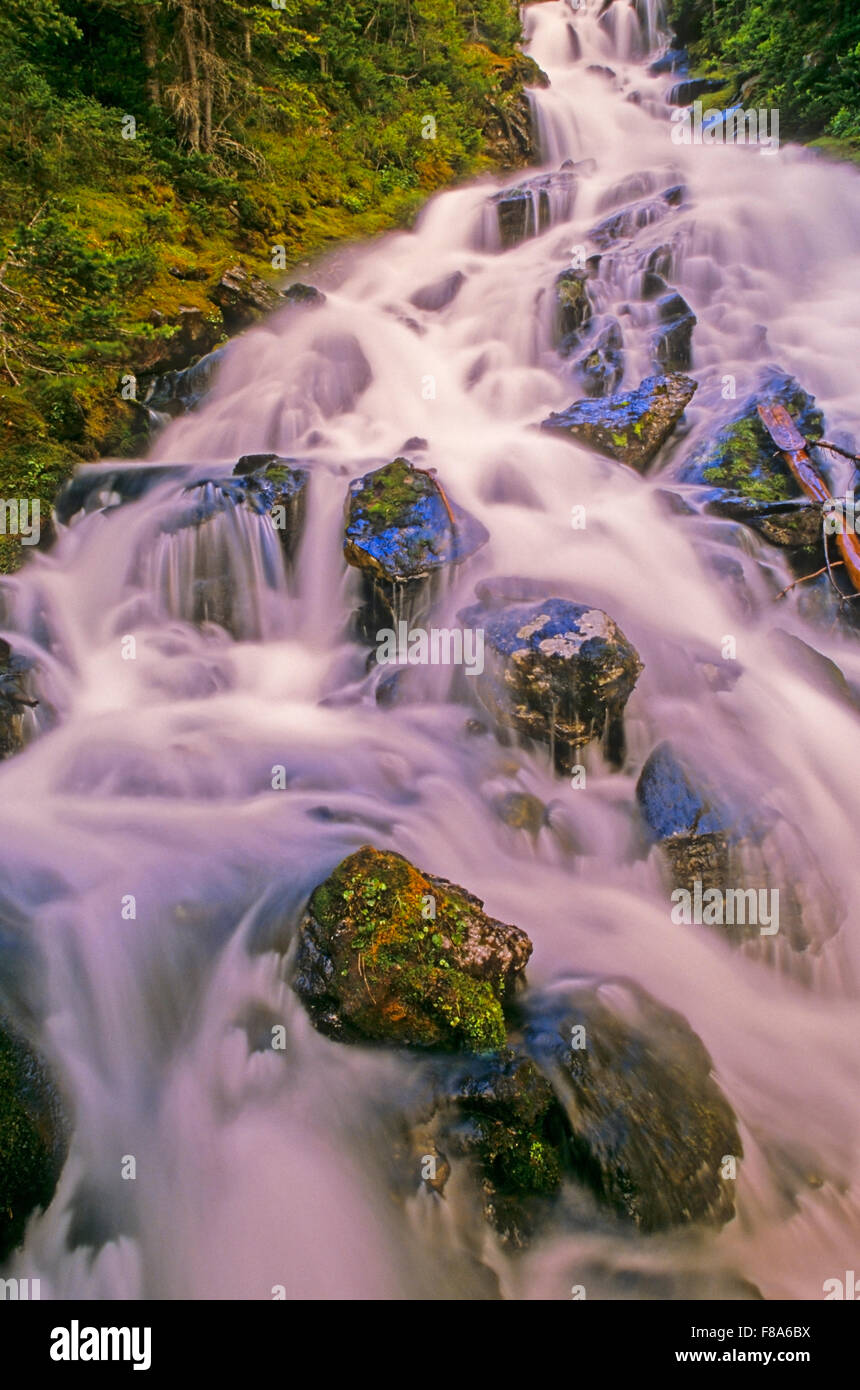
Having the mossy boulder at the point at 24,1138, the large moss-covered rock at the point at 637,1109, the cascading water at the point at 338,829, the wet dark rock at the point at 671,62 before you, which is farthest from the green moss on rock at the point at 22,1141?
the wet dark rock at the point at 671,62

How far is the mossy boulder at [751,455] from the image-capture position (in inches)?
277

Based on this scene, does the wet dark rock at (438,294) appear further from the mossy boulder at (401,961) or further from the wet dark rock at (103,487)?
the mossy boulder at (401,961)

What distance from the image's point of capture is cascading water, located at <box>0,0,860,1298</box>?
2.94 metres

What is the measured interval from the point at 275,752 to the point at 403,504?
255cm

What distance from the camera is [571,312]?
10.3m

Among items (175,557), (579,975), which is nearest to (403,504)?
(175,557)

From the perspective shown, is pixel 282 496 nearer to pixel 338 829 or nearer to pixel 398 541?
pixel 398 541

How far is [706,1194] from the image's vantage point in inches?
120

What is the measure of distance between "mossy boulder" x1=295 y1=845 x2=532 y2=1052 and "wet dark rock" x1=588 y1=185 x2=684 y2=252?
484 inches

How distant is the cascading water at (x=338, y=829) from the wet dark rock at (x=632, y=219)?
3.30 metres

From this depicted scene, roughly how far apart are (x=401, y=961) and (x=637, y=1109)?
1.22m

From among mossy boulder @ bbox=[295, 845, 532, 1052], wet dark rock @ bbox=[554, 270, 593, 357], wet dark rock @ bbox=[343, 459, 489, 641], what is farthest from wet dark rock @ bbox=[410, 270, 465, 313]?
mossy boulder @ bbox=[295, 845, 532, 1052]

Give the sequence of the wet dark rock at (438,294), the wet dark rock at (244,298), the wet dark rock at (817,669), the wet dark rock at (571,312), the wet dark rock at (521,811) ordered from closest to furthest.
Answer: the wet dark rock at (521,811) → the wet dark rock at (817,669) → the wet dark rock at (244,298) → the wet dark rock at (571,312) → the wet dark rock at (438,294)

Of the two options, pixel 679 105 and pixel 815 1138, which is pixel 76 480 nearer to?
pixel 815 1138
